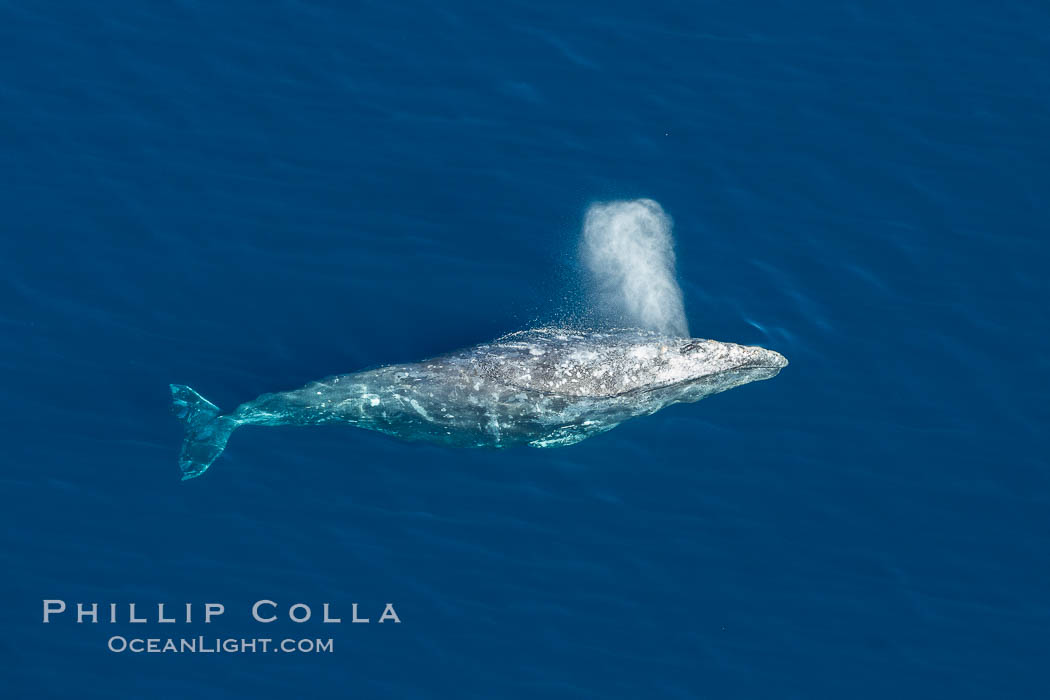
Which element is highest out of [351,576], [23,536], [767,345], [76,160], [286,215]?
[76,160]

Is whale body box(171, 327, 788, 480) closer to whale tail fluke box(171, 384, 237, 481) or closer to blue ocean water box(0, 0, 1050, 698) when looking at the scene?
whale tail fluke box(171, 384, 237, 481)

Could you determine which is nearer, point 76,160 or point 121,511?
point 121,511

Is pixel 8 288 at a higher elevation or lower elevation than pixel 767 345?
higher

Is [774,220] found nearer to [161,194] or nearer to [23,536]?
[161,194]

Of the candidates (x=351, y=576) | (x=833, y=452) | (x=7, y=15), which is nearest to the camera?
(x=351, y=576)

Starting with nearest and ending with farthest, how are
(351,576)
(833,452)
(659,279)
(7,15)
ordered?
1. (351,576)
2. (833,452)
3. (659,279)
4. (7,15)

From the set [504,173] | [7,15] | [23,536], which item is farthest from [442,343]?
[7,15]
